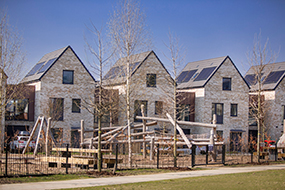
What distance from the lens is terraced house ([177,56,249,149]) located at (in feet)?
136

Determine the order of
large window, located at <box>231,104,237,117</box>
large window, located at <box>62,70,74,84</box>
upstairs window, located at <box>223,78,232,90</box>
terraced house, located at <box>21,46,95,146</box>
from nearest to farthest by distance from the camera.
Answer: terraced house, located at <box>21,46,95,146</box> → large window, located at <box>62,70,74,84</box> → upstairs window, located at <box>223,78,232,90</box> → large window, located at <box>231,104,237,117</box>

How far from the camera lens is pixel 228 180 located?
14.8m

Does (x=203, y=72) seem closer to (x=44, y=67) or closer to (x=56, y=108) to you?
(x=44, y=67)

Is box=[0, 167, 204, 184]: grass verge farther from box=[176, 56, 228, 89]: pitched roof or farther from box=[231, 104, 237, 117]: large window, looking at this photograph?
box=[231, 104, 237, 117]: large window

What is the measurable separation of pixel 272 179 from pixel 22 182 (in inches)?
Result: 379

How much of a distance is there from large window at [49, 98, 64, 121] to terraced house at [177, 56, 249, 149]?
14.0 metres

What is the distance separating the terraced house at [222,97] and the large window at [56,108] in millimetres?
14007

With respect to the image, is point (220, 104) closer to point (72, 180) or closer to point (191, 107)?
point (191, 107)

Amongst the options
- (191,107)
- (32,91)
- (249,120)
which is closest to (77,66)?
(32,91)

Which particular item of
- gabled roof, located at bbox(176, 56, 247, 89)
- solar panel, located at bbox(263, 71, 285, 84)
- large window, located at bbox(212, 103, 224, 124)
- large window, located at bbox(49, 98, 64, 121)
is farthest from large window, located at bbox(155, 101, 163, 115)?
solar panel, located at bbox(263, 71, 285, 84)

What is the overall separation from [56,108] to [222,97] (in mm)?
18791

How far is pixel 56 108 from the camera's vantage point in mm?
34219

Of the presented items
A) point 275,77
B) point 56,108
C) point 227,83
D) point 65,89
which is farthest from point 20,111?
A: point 275,77

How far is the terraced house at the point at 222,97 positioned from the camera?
4153 centimetres
